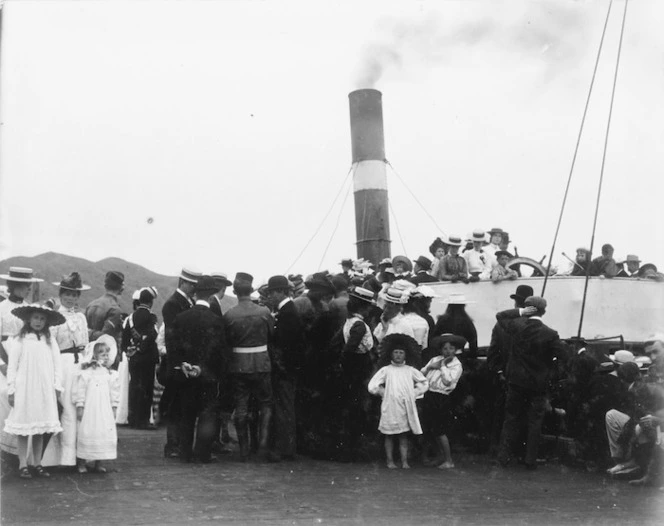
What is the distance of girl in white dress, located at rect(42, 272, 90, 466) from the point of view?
710 cm

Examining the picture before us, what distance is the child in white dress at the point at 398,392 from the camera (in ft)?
25.5

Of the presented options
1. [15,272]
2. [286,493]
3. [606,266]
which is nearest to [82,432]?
[15,272]

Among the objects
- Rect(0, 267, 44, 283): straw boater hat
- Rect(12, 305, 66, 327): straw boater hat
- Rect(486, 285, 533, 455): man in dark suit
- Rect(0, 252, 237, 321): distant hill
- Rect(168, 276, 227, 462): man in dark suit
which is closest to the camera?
Rect(12, 305, 66, 327): straw boater hat

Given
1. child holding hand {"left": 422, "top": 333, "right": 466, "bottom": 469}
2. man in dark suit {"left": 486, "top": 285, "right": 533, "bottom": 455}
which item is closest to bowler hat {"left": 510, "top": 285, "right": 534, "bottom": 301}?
man in dark suit {"left": 486, "top": 285, "right": 533, "bottom": 455}

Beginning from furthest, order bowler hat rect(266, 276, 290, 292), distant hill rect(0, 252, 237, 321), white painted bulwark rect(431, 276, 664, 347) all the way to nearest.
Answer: distant hill rect(0, 252, 237, 321) → white painted bulwark rect(431, 276, 664, 347) → bowler hat rect(266, 276, 290, 292)

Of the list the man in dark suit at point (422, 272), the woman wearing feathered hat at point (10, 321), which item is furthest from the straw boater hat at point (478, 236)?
the woman wearing feathered hat at point (10, 321)

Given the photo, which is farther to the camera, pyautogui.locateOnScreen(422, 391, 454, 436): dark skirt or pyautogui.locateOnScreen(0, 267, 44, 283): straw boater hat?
pyautogui.locateOnScreen(422, 391, 454, 436): dark skirt

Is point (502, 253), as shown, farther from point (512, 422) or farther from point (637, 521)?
point (637, 521)

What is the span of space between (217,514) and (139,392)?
5.13 metres

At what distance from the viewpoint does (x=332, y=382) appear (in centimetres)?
821

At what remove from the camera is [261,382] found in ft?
26.1

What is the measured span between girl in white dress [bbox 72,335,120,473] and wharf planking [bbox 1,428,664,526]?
0.19m

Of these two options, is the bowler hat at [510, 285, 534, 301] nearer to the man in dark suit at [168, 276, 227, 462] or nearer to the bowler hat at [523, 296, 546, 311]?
the bowler hat at [523, 296, 546, 311]

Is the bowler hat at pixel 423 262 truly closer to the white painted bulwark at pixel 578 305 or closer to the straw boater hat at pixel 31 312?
the white painted bulwark at pixel 578 305
